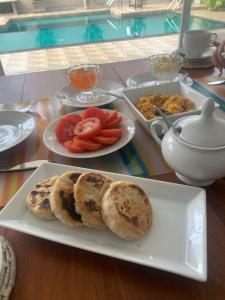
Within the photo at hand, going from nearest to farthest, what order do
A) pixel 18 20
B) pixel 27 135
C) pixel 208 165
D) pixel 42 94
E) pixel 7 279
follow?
pixel 7 279
pixel 208 165
pixel 27 135
pixel 42 94
pixel 18 20

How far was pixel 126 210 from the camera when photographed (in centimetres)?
51

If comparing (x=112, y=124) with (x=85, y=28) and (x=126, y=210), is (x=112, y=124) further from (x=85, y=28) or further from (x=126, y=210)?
(x=85, y=28)

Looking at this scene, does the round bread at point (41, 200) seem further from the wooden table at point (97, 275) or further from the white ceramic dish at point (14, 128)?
the white ceramic dish at point (14, 128)

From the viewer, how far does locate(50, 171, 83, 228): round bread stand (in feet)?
1.69

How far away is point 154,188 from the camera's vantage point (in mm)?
606

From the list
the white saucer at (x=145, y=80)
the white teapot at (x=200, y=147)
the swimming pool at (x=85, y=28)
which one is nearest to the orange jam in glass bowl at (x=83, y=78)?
the white saucer at (x=145, y=80)

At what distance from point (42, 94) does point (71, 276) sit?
0.93 metres

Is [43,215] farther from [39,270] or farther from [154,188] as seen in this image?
[154,188]

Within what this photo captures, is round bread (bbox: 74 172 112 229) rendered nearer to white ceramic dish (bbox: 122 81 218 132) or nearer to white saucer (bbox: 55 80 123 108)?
white ceramic dish (bbox: 122 81 218 132)

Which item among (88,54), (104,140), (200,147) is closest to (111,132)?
(104,140)

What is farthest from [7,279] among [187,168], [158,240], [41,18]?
[41,18]

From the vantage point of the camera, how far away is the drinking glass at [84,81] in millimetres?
1121

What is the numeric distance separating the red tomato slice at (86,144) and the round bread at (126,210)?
228 millimetres

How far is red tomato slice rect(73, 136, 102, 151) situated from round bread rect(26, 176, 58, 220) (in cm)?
16
